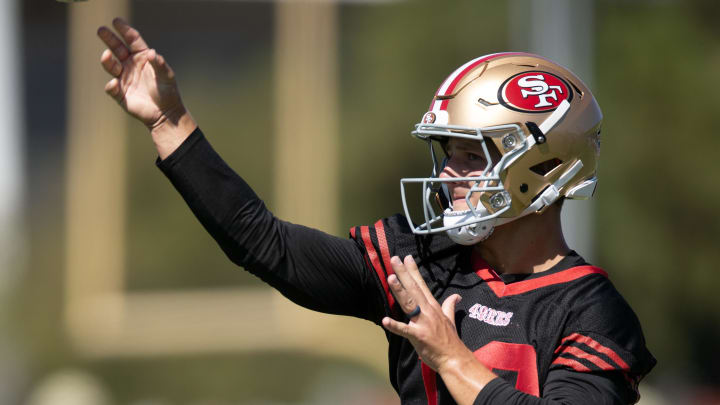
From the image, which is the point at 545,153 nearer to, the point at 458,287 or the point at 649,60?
the point at 458,287

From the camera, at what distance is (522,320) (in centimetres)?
227

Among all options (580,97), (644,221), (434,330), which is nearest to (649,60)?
(644,221)

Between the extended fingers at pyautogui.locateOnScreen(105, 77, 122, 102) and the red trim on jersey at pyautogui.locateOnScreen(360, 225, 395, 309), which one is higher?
the extended fingers at pyautogui.locateOnScreen(105, 77, 122, 102)

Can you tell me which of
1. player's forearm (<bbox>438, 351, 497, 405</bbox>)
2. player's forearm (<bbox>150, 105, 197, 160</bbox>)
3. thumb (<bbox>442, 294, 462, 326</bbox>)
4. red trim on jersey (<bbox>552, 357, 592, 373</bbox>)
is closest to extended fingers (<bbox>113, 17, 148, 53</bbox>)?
player's forearm (<bbox>150, 105, 197, 160</bbox>)

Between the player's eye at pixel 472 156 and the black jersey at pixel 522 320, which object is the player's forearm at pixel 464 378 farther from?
the player's eye at pixel 472 156

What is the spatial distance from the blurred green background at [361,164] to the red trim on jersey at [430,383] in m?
5.85

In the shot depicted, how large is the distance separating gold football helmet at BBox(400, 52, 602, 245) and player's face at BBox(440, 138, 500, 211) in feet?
0.08

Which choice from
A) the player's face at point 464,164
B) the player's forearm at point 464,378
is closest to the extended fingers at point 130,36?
the player's face at point 464,164

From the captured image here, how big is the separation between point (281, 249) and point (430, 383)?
0.51 m

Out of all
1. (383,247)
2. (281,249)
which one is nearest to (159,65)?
(281,249)

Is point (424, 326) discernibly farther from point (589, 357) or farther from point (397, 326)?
point (589, 357)

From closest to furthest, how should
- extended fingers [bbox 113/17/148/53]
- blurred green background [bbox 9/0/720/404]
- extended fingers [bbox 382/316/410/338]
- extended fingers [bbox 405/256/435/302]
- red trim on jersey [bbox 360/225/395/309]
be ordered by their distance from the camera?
extended fingers [bbox 382/316/410/338] < extended fingers [bbox 405/256/435/302] < extended fingers [bbox 113/17/148/53] < red trim on jersey [bbox 360/225/395/309] < blurred green background [bbox 9/0/720/404]

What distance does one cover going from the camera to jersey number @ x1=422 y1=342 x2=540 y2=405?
221 centimetres

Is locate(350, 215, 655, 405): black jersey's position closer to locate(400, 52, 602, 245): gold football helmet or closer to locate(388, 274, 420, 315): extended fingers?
locate(400, 52, 602, 245): gold football helmet
